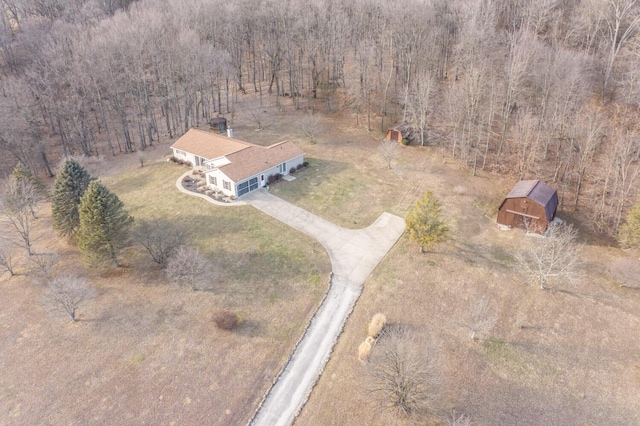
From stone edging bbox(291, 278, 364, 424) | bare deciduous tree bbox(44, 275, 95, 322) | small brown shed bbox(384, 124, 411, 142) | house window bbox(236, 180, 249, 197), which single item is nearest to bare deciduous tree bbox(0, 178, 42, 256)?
bare deciduous tree bbox(44, 275, 95, 322)

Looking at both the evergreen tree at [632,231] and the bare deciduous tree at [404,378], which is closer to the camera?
the bare deciduous tree at [404,378]

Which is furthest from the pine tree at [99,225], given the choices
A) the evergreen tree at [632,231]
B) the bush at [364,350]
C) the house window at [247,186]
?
the evergreen tree at [632,231]

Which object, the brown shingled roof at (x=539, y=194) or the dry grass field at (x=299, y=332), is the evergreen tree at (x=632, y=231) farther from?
the brown shingled roof at (x=539, y=194)

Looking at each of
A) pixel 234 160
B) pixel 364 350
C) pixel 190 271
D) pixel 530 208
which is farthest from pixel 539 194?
pixel 190 271

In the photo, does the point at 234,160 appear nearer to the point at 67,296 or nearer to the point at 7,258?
the point at 67,296

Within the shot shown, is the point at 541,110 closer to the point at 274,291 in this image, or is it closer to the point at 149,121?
the point at 274,291

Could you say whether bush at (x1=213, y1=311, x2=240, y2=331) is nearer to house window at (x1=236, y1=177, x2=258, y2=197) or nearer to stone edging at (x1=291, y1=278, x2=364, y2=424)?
stone edging at (x1=291, y1=278, x2=364, y2=424)
